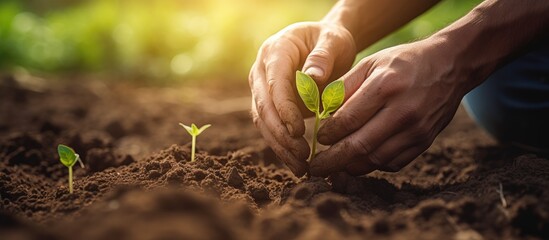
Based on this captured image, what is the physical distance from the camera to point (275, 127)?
84.2 inches

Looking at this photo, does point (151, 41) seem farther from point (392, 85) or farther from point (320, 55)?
point (392, 85)

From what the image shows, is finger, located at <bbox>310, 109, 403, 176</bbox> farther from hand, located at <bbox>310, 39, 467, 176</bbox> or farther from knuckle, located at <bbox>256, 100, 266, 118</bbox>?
knuckle, located at <bbox>256, 100, 266, 118</bbox>

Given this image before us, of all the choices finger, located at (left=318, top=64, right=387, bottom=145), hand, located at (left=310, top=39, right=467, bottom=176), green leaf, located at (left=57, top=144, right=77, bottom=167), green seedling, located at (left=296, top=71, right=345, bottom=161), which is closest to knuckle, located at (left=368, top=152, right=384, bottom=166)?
hand, located at (left=310, top=39, right=467, bottom=176)

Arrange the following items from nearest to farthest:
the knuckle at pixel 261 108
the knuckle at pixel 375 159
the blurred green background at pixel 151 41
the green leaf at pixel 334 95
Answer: the green leaf at pixel 334 95 < the knuckle at pixel 375 159 < the knuckle at pixel 261 108 < the blurred green background at pixel 151 41

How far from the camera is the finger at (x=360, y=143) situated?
201 cm

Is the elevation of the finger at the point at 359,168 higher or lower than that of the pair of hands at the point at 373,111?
lower

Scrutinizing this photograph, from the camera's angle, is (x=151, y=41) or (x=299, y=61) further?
(x=151, y=41)

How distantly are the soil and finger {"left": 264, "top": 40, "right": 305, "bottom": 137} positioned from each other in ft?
0.77

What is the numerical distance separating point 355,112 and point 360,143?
116 millimetres

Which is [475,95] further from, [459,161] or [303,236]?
[303,236]

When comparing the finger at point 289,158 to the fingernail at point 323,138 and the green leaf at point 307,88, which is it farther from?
the green leaf at point 307,88

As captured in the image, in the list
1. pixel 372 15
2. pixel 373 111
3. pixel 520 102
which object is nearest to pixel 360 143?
pixel 373 111

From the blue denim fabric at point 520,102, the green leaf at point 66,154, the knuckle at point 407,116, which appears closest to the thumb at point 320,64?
the knuckle at point 407,116

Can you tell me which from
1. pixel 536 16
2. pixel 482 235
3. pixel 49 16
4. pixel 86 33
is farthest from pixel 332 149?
pixel 49 16
